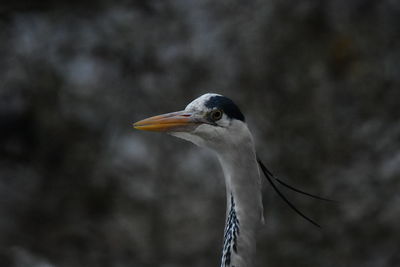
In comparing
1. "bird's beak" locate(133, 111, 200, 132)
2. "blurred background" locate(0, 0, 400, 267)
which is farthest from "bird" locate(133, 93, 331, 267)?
"blurred background" locate(0, 0, 400, 267)

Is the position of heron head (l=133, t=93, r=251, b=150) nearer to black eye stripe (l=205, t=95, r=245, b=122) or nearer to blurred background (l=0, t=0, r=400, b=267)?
Answer: black eye stripe (l=205, t=95, r=245, b=122)

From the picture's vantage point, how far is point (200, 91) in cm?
490

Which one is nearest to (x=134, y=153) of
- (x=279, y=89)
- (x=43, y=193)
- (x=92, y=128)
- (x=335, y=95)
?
(x=92, y=128)

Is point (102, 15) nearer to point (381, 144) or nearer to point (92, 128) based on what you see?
point (92, 128)

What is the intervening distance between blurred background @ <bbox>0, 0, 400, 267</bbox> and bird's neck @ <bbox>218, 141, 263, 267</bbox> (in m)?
2.68

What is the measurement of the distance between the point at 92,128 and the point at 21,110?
0.63 metres

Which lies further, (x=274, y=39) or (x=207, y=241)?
(x=274, y=39)

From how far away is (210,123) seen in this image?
6.02 feet

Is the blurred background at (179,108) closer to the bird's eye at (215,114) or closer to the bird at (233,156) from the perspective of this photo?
the bird at (233,156)

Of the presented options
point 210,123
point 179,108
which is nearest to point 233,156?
point 210,123

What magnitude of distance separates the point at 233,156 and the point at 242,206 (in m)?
0.15

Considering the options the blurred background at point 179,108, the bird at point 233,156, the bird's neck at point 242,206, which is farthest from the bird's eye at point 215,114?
the blurred background at point 179,108

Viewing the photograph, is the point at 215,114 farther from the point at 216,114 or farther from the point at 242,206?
the point at 242,206

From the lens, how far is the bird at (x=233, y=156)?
1813mm
